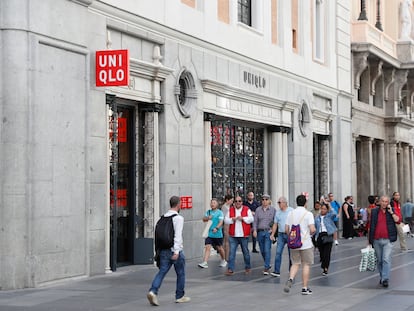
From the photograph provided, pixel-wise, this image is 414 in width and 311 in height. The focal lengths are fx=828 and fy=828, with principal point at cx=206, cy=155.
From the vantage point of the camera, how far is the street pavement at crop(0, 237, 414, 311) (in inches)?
505

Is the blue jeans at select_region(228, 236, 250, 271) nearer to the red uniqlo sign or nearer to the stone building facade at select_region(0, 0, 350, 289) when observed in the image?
the stone building facade at select_region(0, 0, 350, 289)

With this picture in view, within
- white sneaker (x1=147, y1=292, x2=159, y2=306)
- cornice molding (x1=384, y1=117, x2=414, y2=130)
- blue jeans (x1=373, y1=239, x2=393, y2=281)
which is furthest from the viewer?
cornice molding (x1=384, y1=117, x2=414, y2=130)

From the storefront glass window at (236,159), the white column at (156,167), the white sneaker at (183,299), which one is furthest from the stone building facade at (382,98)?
the white sneaker at (183,299)

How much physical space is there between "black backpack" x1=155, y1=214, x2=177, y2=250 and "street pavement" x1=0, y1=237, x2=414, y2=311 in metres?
0.96

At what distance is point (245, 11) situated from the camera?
26047 mm

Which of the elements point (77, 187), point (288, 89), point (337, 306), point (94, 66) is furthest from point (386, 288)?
point (288, 89)

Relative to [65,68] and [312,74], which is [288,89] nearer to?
[312,74]

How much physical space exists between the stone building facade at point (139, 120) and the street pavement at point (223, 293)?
88 centimetres

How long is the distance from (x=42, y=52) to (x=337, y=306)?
7.06 meters

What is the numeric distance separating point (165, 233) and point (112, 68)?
517 centimetres

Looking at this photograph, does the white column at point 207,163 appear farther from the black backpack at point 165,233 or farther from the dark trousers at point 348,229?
the dark trousers at point 348,229

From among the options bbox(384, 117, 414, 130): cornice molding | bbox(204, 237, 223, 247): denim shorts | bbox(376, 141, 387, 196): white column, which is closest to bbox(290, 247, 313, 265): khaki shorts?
bbox(204, 237, 223, 247): denim shorts

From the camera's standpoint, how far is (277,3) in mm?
28125

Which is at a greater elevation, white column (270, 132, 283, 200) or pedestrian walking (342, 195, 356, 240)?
white column (270, 132, 283, 200)
